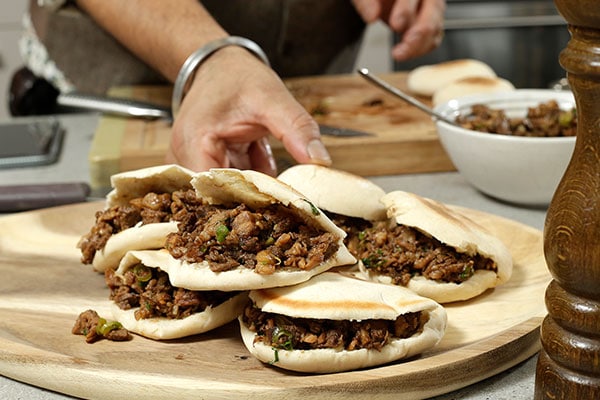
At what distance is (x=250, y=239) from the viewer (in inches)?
54.6

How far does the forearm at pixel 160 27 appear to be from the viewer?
8.18 feet

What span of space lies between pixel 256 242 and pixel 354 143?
3.74 ft

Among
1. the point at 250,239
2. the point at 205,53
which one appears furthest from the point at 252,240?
the point at 205,53

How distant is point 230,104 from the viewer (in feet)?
6.97

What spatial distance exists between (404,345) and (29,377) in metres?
0.57

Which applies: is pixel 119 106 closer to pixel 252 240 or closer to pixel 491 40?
pixel 252 240

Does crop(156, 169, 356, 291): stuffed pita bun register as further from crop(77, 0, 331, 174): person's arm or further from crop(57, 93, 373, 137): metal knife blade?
crop(57, 93, 373, 137): metal knife blade

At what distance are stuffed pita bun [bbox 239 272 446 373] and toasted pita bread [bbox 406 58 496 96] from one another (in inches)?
71.4

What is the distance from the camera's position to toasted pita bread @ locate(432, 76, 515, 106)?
2.82m

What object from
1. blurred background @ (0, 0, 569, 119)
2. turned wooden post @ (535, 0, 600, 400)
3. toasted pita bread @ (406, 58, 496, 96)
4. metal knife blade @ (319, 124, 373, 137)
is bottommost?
blurred background @ (0, 0, 569, 119)

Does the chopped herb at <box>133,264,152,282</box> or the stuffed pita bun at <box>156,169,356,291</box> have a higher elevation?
the stuffed pita bun at <box>156,169,356,291</box>

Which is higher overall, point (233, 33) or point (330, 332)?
point (330, 332)

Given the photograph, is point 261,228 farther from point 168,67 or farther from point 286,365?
point 168,67

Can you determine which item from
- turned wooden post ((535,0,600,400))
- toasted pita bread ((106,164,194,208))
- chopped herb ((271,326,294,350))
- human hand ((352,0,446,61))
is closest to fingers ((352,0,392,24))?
human hand ((352,0,446,61))
